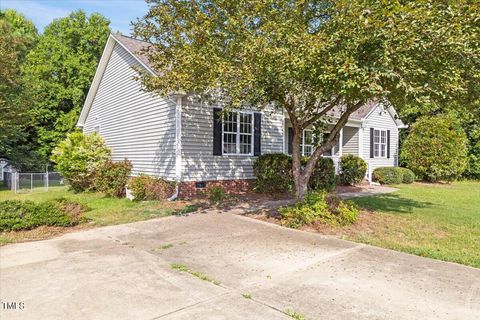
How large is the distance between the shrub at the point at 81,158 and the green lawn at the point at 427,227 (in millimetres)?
10208

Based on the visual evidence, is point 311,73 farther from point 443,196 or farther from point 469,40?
point 443,196

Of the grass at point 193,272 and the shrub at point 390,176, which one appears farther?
the shrub at point 390,176

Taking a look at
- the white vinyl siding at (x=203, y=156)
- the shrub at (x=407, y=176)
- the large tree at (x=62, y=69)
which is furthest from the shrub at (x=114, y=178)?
the large tree at (x=62, y=69)

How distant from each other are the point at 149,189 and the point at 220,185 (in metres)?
2.48

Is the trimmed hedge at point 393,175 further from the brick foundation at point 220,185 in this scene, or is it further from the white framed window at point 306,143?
the brick foundation at point 220,185

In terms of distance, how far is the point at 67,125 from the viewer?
90.7 feet

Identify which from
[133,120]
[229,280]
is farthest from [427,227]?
[133,120]

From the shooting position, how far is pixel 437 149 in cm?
1811

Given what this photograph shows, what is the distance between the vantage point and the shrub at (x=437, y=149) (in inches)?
703

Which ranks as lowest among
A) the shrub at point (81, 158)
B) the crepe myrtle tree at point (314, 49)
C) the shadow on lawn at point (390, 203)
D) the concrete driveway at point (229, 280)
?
the concrete driveway at point (229, 280)

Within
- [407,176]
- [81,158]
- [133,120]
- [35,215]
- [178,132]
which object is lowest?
[35,215]

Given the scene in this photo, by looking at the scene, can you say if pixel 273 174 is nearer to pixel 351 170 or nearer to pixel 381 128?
pixel 351 170

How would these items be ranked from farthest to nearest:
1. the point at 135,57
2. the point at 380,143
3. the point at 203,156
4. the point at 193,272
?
the point at 380,143
the point at 135,57
the point at 203,156
the point at 193,272

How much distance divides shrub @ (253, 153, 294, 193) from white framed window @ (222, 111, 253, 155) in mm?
890
